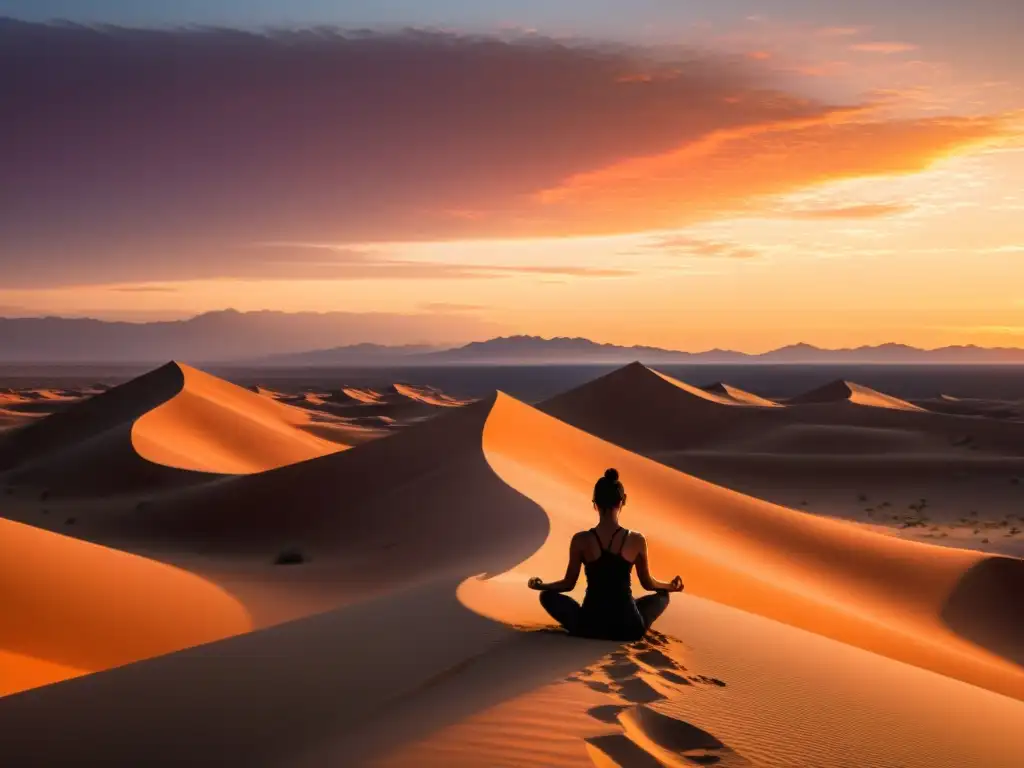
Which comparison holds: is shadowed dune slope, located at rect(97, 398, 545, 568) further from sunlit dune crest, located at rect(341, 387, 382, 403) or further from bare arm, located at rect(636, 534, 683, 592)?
sunlit dune crest, located at rect(341, 387, 382, 403)

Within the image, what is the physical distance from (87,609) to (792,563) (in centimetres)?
1272

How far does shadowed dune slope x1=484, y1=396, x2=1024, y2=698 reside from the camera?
43.3ft

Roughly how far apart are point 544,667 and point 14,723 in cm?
325

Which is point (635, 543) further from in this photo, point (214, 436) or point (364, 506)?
point (214, 436)

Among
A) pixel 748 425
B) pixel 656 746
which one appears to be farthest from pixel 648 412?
pixel 656 746

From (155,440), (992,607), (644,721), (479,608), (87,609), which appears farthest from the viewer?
(155,440)

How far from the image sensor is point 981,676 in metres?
12.5

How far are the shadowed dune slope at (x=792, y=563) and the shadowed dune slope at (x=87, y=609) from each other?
4.82 meters

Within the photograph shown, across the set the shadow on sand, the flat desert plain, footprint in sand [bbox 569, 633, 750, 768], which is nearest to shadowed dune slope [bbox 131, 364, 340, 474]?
the flat desert plain

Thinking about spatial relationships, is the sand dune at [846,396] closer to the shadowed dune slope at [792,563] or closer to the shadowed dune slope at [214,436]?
the shadowed dune slope at [214,436]

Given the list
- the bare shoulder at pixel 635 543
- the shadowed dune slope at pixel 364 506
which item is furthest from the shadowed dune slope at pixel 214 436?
the bare shoulder at pixel 635 543

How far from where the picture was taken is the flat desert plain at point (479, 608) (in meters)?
5.28

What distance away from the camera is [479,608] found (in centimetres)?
792

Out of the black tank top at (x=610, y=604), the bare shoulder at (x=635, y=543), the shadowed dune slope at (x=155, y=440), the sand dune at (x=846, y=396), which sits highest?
the sand dune at (x=846, y=396)
